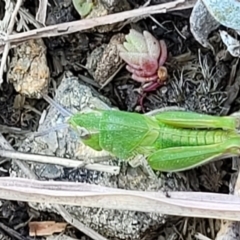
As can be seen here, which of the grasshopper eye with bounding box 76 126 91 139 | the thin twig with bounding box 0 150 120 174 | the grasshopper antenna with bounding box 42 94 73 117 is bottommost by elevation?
the thin twig with bounding box 0 150 120 174

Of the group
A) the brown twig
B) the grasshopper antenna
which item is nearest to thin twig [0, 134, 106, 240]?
the grasshopper antenna

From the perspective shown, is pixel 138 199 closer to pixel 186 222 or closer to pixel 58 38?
pixel 186 222

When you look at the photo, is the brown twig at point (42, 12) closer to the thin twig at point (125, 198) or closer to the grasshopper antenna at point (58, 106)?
the grasshopper antenna at point (58, 106)

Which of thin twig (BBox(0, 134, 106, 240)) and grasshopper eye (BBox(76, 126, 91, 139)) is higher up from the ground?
grasshopper eye (BBox(76, 126, 91, 139))

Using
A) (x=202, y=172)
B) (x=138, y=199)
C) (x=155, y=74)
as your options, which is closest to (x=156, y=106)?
(x=155, y=74)

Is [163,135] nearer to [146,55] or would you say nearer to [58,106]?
[146,55]

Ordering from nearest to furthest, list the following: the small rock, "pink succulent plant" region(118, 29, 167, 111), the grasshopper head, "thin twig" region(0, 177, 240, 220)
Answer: "thin twig" region(0, 177, 240, 220) → the grasshopper head → "pink succulent plant" region(118, 29, 167, 111) → the small rock

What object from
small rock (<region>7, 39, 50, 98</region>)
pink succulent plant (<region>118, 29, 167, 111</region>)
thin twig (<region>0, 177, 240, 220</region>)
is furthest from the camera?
small rock (<region>7, 39, 50, 98</region>)

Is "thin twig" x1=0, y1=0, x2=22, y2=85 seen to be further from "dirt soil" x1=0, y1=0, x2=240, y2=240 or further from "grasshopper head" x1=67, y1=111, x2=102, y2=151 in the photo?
"grasshopper head" x1=67, y1=111, x2=102, y2=151
